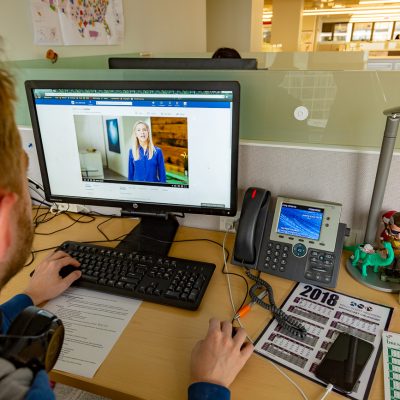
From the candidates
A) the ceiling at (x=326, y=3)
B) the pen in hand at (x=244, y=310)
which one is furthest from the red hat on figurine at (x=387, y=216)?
the ceiling at (x=326, y=3)

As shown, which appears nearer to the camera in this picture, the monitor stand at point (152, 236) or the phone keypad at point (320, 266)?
the phone keypad at point (320, 266)

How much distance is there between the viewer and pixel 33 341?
528 millimetres

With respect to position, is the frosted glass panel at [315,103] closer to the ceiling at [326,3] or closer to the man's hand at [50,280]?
the man's hand at [50,280]

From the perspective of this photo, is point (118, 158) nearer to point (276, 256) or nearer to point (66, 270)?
point (66, 270)

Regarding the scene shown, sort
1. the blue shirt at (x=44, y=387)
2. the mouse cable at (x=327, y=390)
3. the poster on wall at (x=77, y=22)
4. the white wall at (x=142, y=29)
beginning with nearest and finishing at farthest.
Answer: the blue shirt at (x=44, y=387) → the mouse cable at (x=327, y=390) → the white wall at (x=142, y=29) → the poster on wall at (x=77, y=22)

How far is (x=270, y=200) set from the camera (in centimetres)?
103

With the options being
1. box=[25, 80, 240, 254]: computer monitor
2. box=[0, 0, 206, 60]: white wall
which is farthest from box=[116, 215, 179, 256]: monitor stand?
box=[0, 0, 206, 60]: white wall

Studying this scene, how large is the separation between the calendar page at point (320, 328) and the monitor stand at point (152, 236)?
409mm

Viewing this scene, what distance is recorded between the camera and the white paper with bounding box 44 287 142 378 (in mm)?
703

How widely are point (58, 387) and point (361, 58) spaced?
2.93m

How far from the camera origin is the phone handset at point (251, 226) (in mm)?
960

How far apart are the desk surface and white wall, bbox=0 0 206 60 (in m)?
1.23

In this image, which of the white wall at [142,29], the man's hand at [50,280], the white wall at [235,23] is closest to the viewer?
the man's hand at [50,280]

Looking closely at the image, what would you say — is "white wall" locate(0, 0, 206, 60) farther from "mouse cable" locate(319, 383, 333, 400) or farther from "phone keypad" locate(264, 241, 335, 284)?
"mouse cable" locate(319, 383, 333, 400)
